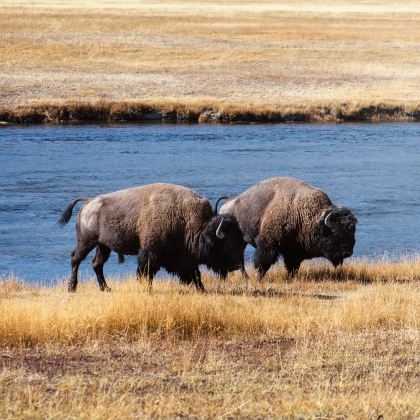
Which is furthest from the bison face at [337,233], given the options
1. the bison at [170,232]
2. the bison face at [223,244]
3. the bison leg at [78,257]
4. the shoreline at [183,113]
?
the shoreline at [183,113]

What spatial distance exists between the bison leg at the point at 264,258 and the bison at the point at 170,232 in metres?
1.33

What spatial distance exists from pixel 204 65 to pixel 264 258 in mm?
38254

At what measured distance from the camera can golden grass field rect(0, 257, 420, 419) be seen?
6.31 meters

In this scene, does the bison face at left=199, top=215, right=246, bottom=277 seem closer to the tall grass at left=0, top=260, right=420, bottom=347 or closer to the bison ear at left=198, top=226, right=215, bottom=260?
the bison ear at left=198, top=226, right=215, bottom=260

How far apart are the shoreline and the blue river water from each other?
3.44 ft

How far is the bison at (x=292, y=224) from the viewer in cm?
1278

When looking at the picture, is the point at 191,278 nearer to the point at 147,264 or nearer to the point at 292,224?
the point at 147,264

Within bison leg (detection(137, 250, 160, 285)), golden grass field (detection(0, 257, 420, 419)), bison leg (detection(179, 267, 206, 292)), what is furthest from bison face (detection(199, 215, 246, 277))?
bison leg (detection(137, 250, 160, 285))

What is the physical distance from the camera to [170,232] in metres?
11.8

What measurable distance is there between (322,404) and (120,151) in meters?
24.1

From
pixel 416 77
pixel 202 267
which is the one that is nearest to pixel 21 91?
pixel 416 77

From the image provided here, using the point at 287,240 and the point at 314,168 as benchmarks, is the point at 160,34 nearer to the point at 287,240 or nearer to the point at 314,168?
the point at 314,168

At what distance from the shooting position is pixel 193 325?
9125mm

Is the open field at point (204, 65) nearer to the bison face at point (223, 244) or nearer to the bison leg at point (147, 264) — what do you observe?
the bison leg at point (147, 264)
